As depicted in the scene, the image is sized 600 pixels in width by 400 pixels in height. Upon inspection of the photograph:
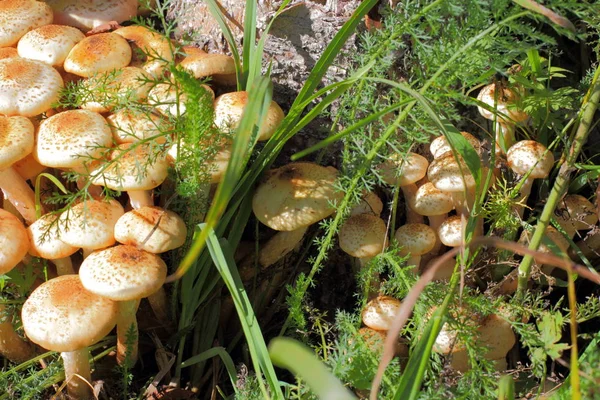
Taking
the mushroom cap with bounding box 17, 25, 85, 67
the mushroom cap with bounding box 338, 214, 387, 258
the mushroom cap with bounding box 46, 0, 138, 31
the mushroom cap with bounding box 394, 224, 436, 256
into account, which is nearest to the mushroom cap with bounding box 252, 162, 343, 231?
the mushroom cap with bounding box 338, 214, 387, 258

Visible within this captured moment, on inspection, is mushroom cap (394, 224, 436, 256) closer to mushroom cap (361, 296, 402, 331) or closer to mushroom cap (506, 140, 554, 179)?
mushroom cap (361, 296, 402, 331)

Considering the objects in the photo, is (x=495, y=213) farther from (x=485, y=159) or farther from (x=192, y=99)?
(x=192, y=99)

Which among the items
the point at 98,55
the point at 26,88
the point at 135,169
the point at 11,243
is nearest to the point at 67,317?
the point at 11,243

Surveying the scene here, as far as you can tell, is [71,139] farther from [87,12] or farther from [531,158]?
[531,158]

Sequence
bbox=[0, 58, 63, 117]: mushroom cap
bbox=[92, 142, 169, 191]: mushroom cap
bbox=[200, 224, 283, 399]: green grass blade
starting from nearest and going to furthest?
bbox=[200, 224, 283, 399]: green grass blade → bbox=[92, 142, 169, 191]: mushroom cap → bbox=[0, 58, 63, 117]: mushroom cap

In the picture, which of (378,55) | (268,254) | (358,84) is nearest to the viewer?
(378,55)

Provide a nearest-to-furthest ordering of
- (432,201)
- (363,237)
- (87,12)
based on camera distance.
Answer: (363,237) < (432,201) < (87,12)

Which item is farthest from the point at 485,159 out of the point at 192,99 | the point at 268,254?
the point at 192,99
